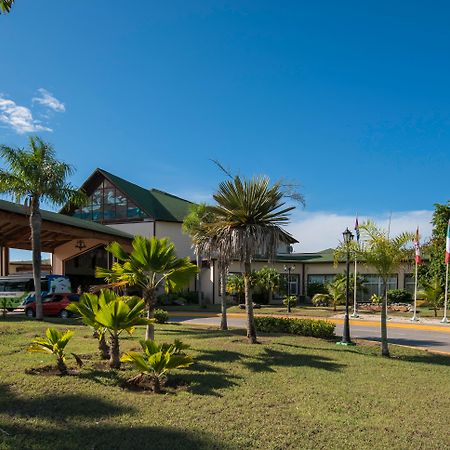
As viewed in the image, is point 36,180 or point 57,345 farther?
point 36,180

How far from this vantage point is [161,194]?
48.8 m

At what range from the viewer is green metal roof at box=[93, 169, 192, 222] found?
41500mm

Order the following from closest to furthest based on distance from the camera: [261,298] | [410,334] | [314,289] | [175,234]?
[410,334] < [261,298] < [175,234] < [314,289]

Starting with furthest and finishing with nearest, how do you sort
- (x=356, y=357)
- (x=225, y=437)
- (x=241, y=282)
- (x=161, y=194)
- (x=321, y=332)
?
(x=161, y=194) → (x=241, y=282) → (x=321, y=332) → (x=356, y=357) → (x=225, y=437)

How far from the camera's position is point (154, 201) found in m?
45.2

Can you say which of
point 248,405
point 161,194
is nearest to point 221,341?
point 248,405

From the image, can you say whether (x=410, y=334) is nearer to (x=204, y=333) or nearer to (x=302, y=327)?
(x=302, y=327)

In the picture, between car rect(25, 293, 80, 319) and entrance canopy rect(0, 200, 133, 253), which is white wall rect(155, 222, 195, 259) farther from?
car rect(25, 293, 80, 319)

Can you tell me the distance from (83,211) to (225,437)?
39583 mm

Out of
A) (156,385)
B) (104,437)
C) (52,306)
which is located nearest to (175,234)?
(52,306)

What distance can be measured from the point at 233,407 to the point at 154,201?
39337 mm

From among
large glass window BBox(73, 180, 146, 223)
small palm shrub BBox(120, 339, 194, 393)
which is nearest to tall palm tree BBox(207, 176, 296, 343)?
small palm shrub BBox(120, 339, 194, 393)

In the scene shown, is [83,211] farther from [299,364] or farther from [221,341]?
[299,364]

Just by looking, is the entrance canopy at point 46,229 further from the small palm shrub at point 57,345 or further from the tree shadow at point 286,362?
the tree shadow at point 286,362
